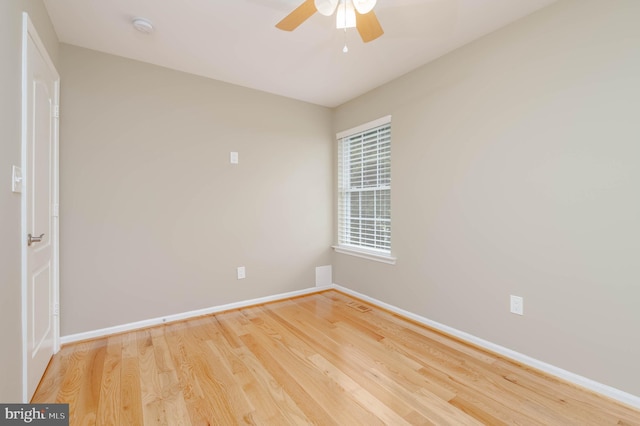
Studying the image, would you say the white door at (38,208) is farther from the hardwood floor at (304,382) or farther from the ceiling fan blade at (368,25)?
the ceiling fan blade at (368,25)

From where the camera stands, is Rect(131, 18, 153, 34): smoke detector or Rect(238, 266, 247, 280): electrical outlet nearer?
Rect(131, 18, 153, 34): smoke detector

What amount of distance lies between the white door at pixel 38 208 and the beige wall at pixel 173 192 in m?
0.19

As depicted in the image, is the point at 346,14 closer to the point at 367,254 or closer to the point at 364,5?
the point at 364,5

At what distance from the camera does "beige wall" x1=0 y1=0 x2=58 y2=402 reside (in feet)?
4.16

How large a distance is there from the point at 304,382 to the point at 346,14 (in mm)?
2319

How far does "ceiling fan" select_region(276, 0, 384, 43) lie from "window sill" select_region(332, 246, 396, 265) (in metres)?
2.14

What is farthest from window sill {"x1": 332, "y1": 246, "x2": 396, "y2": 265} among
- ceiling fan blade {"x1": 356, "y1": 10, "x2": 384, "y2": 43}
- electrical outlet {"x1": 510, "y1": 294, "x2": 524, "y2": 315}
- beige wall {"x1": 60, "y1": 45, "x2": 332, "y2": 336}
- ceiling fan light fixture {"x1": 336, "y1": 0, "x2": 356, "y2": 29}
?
ceiling fan light fixture {"x1": 336, "y1": 0, "x2": 356, "y2": 29}

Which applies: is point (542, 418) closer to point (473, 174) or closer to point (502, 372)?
point (502, 372)

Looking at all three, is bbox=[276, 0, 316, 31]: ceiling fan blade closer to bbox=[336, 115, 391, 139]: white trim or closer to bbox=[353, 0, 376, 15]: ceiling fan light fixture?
bbox=[353, 0, 376, 15]: ceiling fan light fixture

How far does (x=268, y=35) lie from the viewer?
225 centimetres

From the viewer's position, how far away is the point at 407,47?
2410mm

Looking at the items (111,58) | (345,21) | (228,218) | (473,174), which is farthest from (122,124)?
(473,174)

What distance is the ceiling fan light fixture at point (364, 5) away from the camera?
150 cm

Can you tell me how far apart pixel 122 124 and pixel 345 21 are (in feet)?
7.18
